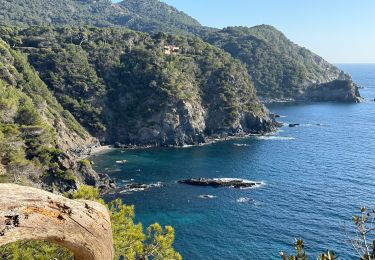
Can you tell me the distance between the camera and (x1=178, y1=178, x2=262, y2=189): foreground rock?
82938mm

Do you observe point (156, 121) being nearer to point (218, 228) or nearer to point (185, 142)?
point (185, 142)

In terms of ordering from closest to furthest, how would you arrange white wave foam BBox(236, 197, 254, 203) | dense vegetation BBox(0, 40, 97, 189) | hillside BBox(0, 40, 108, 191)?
dense vegetation BBox(0, 40, 97, 189) < hillside BBox(0, 40, 108, 191) < white wave foam BBox(236, 197, 254, 203)

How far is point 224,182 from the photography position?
3324 inches

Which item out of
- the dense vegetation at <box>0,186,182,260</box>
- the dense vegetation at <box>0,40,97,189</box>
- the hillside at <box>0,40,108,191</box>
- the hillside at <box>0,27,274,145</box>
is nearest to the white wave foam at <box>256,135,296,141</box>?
the hillside at <box>0,27,274,145</box>

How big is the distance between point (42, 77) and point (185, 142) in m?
45.7

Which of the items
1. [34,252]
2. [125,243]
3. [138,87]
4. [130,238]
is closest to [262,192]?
[130,238]

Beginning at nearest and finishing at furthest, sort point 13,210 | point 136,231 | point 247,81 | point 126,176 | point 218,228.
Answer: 1. point 13,210
2. point 136,231
3. point 218,228
4. point 126,176
5. point 247,81

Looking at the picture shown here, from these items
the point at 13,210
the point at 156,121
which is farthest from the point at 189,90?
the point at 13,210

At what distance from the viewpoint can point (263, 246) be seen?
56.8 meters

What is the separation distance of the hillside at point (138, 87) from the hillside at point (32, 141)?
13.5 m

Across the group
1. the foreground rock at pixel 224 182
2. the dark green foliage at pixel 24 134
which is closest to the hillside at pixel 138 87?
the dark green foliage at pixel 24 134

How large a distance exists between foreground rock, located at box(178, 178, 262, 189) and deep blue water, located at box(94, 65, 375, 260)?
2.11 meters

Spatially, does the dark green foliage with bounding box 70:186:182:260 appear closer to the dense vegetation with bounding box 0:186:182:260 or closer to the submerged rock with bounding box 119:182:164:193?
the dense vegetation with bounding box 0:186:182:260

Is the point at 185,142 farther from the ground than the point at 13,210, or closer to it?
closer to it
